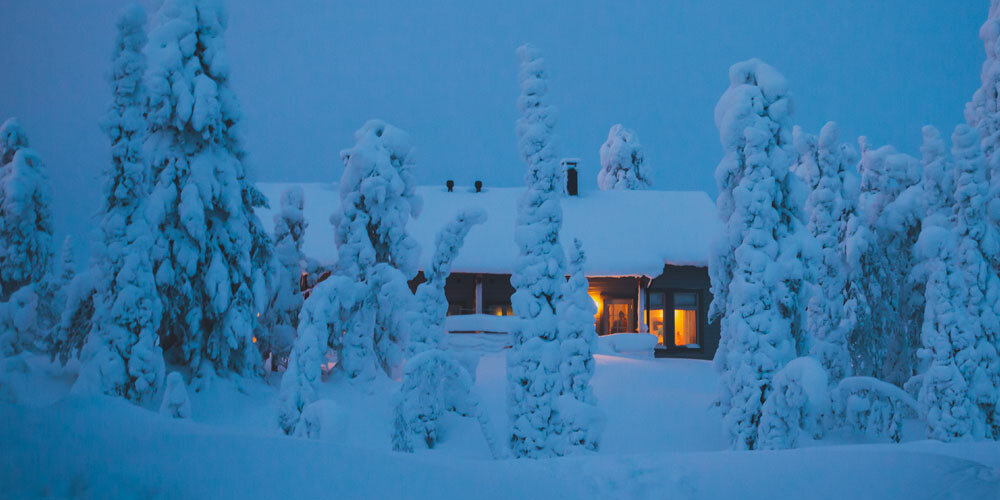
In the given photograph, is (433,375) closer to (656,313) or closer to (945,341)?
(945,341)

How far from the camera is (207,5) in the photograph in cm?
1238

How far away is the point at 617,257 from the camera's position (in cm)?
2367

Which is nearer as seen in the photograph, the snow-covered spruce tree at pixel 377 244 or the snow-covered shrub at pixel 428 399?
the snow-covered shrub at pixel 428 399

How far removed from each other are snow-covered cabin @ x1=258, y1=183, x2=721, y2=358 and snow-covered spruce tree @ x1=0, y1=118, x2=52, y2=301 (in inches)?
330

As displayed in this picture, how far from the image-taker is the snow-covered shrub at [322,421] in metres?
7.30

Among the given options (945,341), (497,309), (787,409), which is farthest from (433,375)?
(497,309)

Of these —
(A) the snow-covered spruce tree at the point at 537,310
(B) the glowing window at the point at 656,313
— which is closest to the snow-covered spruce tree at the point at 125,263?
(A) the snow-covered spruce tree at the point at 537,310

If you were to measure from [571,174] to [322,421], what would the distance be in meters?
22.9

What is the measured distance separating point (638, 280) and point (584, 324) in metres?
12.4

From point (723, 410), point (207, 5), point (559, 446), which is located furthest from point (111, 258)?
point (723, 410)

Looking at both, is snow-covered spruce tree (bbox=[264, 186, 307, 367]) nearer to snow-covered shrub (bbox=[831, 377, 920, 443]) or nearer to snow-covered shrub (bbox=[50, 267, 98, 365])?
snow-covered shrub (bbox=[50, 267, 98, 365])

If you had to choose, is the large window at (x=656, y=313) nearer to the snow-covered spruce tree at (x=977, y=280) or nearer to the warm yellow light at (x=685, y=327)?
the warm yellow light at (x=685, y=327)

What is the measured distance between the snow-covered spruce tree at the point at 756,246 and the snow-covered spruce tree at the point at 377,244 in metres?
6.66

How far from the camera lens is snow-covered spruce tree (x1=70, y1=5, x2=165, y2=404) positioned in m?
10.9
